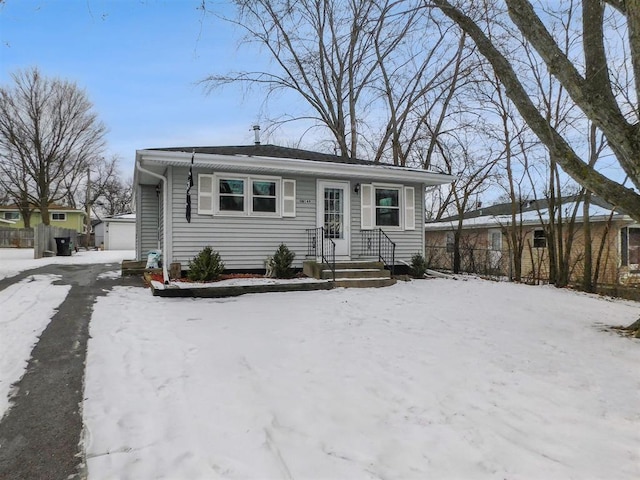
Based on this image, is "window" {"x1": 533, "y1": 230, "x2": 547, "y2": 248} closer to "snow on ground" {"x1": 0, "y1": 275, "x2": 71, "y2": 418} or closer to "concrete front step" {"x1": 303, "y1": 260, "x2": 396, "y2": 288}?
"concrete front step" {"x1": 303, "y1": 260, "x2": 396, "y2": 288}

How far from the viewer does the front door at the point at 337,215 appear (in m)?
10.2

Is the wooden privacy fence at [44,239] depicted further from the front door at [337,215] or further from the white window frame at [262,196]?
the front door at [337,215]

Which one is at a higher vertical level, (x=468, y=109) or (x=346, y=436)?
(x=468, y=109)

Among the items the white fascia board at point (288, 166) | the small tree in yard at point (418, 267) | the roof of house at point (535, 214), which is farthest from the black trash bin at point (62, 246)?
the roof of house at point (535, 214)

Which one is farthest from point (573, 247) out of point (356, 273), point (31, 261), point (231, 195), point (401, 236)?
point (31, 261)

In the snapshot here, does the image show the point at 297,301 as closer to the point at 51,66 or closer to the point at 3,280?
the point at 3,280

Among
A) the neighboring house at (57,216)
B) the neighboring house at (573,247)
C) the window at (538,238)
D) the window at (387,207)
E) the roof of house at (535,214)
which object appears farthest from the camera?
the neighboring house at (57,216)

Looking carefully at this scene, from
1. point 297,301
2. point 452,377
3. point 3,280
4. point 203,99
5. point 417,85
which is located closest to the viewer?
point 452,377

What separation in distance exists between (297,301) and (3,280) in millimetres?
6625

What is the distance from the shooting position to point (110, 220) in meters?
27.8

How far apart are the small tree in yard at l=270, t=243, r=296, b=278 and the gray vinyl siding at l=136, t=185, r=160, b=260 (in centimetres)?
444

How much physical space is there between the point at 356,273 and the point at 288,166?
114 inches

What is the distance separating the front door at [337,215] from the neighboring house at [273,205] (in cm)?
3

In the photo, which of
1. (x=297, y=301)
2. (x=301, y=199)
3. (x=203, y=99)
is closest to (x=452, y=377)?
(x=297, y=301)
